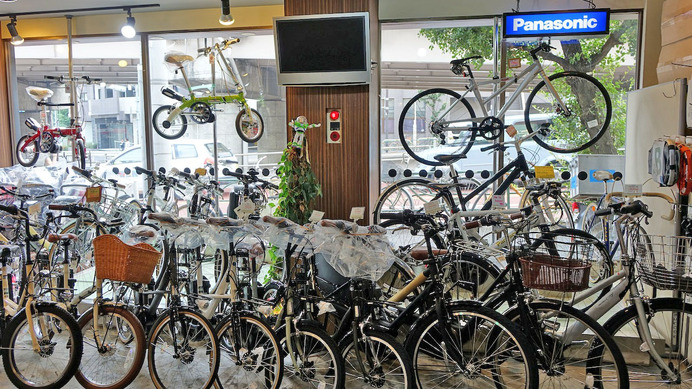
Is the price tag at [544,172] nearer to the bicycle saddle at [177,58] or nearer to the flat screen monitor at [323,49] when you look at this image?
the flat screen monitor at [323,49]

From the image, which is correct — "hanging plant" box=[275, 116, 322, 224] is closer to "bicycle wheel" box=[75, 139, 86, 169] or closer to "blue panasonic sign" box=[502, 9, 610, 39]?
"blue panasonic sign" box=[502, 9, 610, 39]

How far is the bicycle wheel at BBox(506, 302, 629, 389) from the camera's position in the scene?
3.03 m

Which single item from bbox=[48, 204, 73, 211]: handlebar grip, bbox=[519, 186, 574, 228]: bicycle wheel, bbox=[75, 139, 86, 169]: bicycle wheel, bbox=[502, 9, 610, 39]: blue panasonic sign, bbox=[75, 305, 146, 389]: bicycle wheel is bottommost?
bbox=[75, 305, 146, 389]: bicycle wheel

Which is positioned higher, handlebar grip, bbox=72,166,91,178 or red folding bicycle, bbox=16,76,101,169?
red folding bicycle, bbox=16,76,101,169

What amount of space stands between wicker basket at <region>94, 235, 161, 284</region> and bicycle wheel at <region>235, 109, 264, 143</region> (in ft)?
9.76

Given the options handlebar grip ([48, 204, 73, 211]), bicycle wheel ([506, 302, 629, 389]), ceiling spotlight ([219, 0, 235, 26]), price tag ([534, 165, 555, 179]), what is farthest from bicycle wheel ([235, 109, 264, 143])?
bicycle wheel ([506, 302, 629, 389])

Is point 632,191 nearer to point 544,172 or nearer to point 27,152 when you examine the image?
point 544,172

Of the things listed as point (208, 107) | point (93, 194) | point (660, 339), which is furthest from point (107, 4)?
point (660, 339)

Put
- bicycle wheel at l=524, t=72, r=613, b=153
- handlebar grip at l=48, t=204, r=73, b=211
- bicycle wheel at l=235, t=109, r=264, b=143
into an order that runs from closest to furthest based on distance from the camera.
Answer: handlebar grip at l=48, t=204, r=73, b=211 → bicycle wheel at l=524, t=72, r=613, b=153 → bicycle wheel at l=235, t=109, r=264, b=143

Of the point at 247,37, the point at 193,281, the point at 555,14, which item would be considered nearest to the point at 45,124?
the point at 247,37

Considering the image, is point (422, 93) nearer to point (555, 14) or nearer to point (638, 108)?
point (555, 14)

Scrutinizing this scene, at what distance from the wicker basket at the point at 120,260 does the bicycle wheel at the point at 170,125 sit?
3.32m

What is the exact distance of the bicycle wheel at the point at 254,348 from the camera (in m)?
3.34

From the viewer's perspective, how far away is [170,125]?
6.54m
